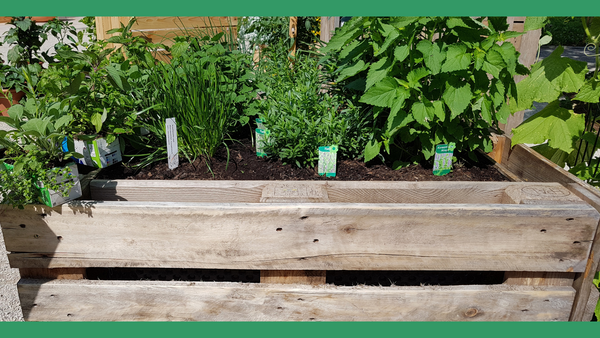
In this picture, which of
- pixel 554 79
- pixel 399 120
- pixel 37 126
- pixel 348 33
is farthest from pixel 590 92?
pixel 37 126

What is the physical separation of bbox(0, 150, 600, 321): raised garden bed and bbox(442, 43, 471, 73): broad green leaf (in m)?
0.53

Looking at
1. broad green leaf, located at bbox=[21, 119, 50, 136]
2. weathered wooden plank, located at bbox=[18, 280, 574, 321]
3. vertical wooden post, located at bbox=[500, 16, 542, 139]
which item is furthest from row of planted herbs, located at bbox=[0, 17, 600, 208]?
vertical wooden post, located at bbox=[500, 16, 542, 139]

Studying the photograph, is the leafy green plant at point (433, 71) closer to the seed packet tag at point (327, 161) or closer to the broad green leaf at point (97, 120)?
the seed packet tag at point (327, 161)

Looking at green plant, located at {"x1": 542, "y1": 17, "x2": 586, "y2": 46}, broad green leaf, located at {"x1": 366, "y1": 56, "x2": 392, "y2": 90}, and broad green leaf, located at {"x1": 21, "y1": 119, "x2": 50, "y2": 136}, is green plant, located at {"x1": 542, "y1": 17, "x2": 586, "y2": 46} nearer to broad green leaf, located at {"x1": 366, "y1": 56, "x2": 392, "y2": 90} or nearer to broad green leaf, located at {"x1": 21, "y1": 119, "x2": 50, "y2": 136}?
broad green leaf, located at {"x1": 366, "y1": 56, "x2": 392, "y2": 90}

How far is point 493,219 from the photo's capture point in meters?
1.67

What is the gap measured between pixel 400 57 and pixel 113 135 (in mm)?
1301

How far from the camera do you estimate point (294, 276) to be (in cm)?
177

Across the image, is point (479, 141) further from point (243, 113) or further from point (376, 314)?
point (243, 113)

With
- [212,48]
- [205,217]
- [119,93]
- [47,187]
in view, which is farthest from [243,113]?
[47,187]

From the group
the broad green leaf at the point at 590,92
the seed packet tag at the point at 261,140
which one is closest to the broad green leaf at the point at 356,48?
the seed packet tag at the point at 261,140

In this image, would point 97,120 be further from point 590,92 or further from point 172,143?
point 590,92

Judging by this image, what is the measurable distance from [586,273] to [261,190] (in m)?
1.37

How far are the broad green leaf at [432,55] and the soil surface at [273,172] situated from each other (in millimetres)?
585

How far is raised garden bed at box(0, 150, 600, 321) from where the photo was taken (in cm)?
166
